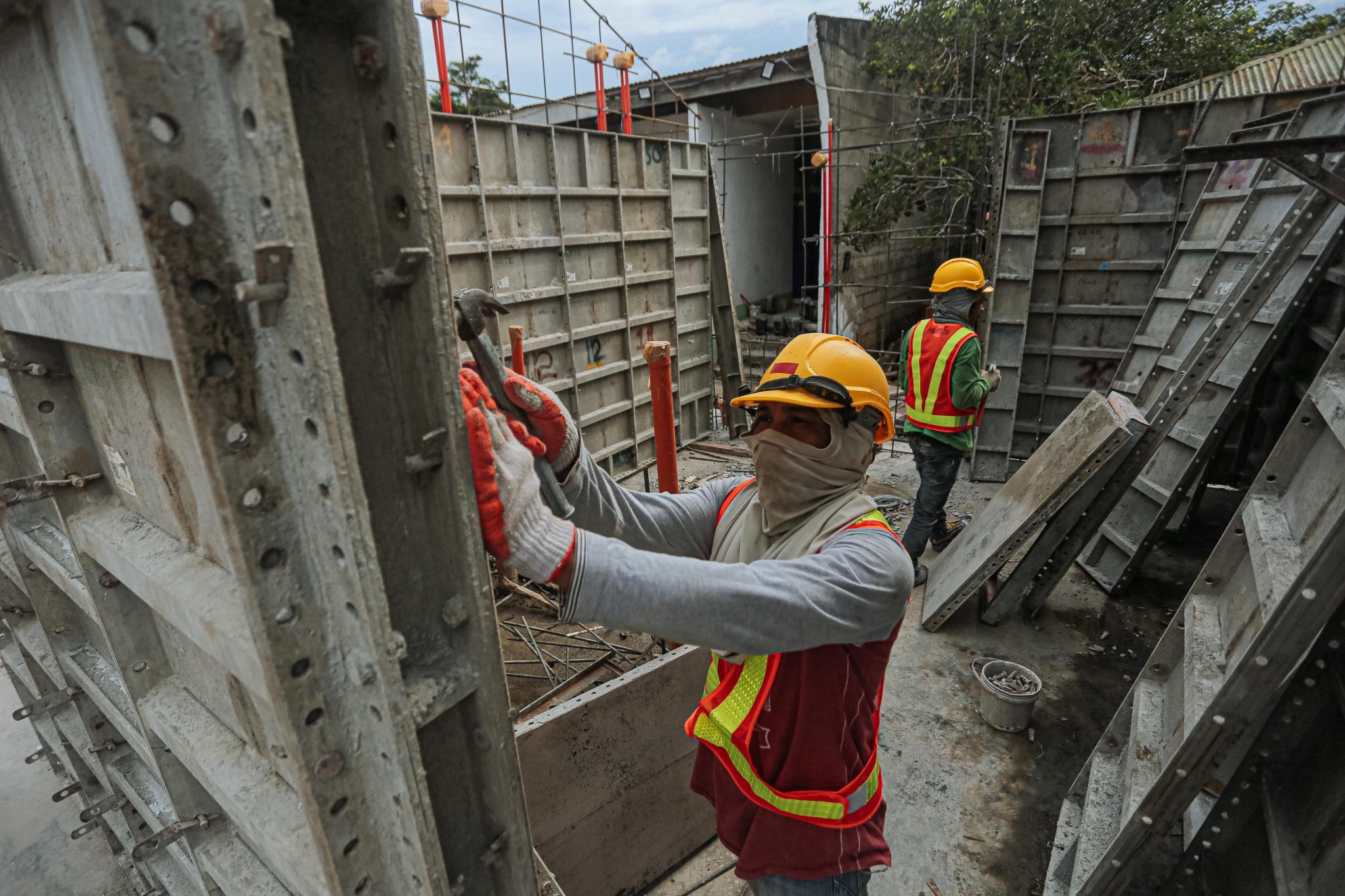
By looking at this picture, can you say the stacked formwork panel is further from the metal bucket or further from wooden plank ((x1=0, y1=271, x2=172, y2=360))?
wooden plank ((x1=0, y1=271, x2=172, y2=360))

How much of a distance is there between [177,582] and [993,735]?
394 cm

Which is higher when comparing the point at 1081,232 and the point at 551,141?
the point at 551,141

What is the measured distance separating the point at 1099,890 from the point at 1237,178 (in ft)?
17.8

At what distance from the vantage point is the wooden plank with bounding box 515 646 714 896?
2.75 meters

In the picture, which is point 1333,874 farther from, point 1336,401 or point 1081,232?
point 1081,232

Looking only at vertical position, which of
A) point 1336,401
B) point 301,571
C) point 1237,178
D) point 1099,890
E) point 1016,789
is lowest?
point 1016,789

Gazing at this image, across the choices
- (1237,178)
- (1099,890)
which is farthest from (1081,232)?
(1099,890)

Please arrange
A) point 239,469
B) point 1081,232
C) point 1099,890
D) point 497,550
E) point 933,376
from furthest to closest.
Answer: point 1081,232 < point 933,376 < point 1099,890 < point 497,550 < point 239,469

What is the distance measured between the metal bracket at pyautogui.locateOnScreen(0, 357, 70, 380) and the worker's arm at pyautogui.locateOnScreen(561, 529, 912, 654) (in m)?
1.35

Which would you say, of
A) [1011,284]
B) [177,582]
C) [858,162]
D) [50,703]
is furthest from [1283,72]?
[50,703]

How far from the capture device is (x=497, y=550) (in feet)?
3.94

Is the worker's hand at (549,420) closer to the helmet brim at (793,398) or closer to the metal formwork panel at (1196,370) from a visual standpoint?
the helmet brim at (793,398)

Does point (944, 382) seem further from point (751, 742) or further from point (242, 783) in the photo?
point (242, 783)

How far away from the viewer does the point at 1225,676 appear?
2.21 meters
